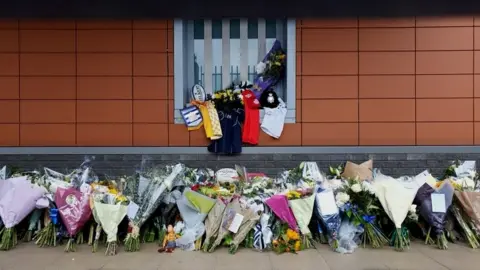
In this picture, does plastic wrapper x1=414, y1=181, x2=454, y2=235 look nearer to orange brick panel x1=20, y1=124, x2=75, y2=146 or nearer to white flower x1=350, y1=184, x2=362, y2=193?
white flower x1=350, y1=184, x2=362, y2=193

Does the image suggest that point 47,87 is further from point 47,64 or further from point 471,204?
point 471,204

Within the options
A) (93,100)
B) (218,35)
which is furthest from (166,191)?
(218,35)

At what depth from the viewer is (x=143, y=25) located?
35.3 feet

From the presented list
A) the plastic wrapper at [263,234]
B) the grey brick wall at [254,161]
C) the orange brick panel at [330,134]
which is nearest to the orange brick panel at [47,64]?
the grey brick wall at [254,161]

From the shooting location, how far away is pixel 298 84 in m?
10.8

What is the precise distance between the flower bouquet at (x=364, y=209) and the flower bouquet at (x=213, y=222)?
1.76m

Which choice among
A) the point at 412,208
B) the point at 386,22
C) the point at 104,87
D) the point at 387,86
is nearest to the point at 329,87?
the point at 387,86

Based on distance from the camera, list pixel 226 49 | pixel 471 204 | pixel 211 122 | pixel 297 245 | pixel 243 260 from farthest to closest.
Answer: pixel 226 49, pixel 211 122, pixel 471 204, pixel 297 245, pixel 243 260

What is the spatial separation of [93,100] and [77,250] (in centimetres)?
416

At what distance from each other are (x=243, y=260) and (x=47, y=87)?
625cm

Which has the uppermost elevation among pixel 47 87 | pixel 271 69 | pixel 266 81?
pixel 271 69

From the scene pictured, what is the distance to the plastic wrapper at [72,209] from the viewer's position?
7273 millimetres

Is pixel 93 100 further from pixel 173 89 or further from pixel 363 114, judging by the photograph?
pixel 363 114

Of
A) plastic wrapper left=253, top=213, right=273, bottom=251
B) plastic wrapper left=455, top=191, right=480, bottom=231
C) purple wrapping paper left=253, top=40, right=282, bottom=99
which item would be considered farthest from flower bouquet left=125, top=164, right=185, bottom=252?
plastic wrapper left=455, top=191, right=480, bottom=231
